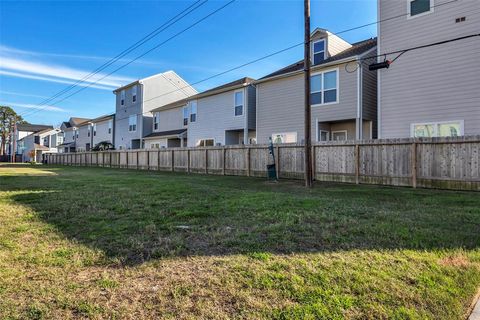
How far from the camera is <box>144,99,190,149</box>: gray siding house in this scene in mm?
27625

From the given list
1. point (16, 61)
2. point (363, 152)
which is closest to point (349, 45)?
point (363, 152)

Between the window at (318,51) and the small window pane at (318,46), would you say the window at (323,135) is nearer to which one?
the window at (318,51)

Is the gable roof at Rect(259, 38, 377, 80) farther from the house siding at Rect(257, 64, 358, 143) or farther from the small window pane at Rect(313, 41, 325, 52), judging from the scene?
the small window pane at Rect(313, 41, 325, 52)

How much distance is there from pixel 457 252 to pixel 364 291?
176 centimetres

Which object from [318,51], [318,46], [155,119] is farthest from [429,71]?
[155,119]

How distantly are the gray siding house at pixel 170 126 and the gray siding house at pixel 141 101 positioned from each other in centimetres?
134

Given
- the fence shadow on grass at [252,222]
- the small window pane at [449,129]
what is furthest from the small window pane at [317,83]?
the fence shadow on grass at [252,222]

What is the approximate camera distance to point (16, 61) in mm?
29453

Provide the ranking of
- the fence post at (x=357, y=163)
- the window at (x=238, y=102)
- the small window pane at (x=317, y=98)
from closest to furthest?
the fence post at (x=357, y=163) → the small window pane at (x=317, y=98) → the window at (x=238, y=102)

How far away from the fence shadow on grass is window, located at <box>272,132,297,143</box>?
994 centimetres

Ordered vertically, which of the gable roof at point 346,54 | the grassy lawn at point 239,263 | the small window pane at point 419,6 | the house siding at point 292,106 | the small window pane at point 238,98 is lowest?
the grassy lawn at point 239,263

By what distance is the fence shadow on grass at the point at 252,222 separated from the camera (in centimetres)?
386

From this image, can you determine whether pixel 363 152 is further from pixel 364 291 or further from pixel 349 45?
pixel 349 45

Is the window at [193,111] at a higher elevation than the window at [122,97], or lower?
lower
